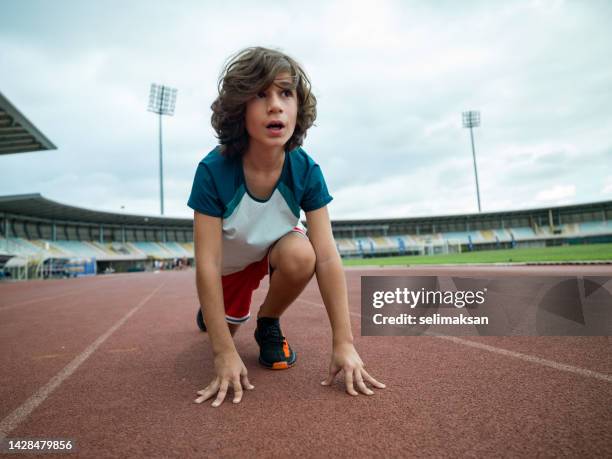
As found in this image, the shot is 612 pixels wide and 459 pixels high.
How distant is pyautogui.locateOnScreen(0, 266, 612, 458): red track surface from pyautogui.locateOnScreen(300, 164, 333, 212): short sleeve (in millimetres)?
1063

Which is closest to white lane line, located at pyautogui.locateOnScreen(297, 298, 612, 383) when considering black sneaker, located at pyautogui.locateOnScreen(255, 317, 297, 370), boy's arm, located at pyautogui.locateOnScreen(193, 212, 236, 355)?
black sneaker, located at pyautogui.locateOnScreen(255, 317, 297, 370)

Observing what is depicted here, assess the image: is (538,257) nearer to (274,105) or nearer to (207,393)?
(274,105)

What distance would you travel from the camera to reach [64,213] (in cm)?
3712

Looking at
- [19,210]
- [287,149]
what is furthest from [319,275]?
[19,210]

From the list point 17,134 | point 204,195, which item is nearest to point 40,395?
point 204,195

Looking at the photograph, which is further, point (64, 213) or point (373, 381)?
point (64, 213)

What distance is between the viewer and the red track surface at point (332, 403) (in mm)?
1422

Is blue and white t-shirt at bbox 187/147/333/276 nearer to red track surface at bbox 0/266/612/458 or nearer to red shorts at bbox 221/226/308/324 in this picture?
red shorts at bbox 221/226/308/324

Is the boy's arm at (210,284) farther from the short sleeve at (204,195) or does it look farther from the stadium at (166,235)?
the stadium at (166,235)

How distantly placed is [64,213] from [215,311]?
139ft

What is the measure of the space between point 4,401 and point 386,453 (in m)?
2.12

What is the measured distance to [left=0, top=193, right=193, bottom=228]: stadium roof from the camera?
29.5 m

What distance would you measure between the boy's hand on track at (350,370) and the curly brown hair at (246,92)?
1.31m

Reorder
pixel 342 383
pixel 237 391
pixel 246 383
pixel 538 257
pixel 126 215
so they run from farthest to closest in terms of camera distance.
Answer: pixel 126 215
pixel 538 257
pixel 342 383
pixel 246 383
pixel 237 391
